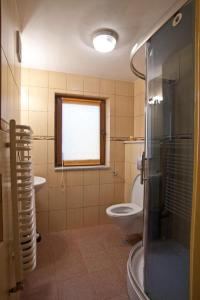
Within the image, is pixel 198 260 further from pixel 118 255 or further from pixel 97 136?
pixel 97 136

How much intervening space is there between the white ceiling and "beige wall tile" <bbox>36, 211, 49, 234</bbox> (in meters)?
1.89

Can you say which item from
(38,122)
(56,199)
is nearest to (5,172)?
(38,122)

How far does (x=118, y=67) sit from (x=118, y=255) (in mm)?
2190

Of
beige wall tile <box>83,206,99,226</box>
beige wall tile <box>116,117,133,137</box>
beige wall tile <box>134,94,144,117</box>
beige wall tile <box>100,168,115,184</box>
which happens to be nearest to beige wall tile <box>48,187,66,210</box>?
beige wall tile <box>83,206,99,226</box>

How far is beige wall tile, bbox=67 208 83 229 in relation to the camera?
2549mm

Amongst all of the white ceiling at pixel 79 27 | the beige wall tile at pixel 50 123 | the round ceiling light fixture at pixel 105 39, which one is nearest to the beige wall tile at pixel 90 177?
the beige wall tile at pixel 50 123

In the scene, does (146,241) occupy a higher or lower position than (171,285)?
higher

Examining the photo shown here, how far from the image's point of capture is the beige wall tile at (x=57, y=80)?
7.93 ft

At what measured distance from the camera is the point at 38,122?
237 centimetres

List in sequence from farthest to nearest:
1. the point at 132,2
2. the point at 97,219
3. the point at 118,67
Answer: the point at 97,219
the point at 118,67
the point at 132,2

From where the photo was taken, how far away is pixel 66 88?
97.8 inches

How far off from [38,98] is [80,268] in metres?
1.99

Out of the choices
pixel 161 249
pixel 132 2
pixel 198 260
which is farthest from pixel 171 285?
pixel 132 2

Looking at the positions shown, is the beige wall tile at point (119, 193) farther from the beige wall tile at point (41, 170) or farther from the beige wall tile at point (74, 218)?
the beige wall tile at point (41, 170)
